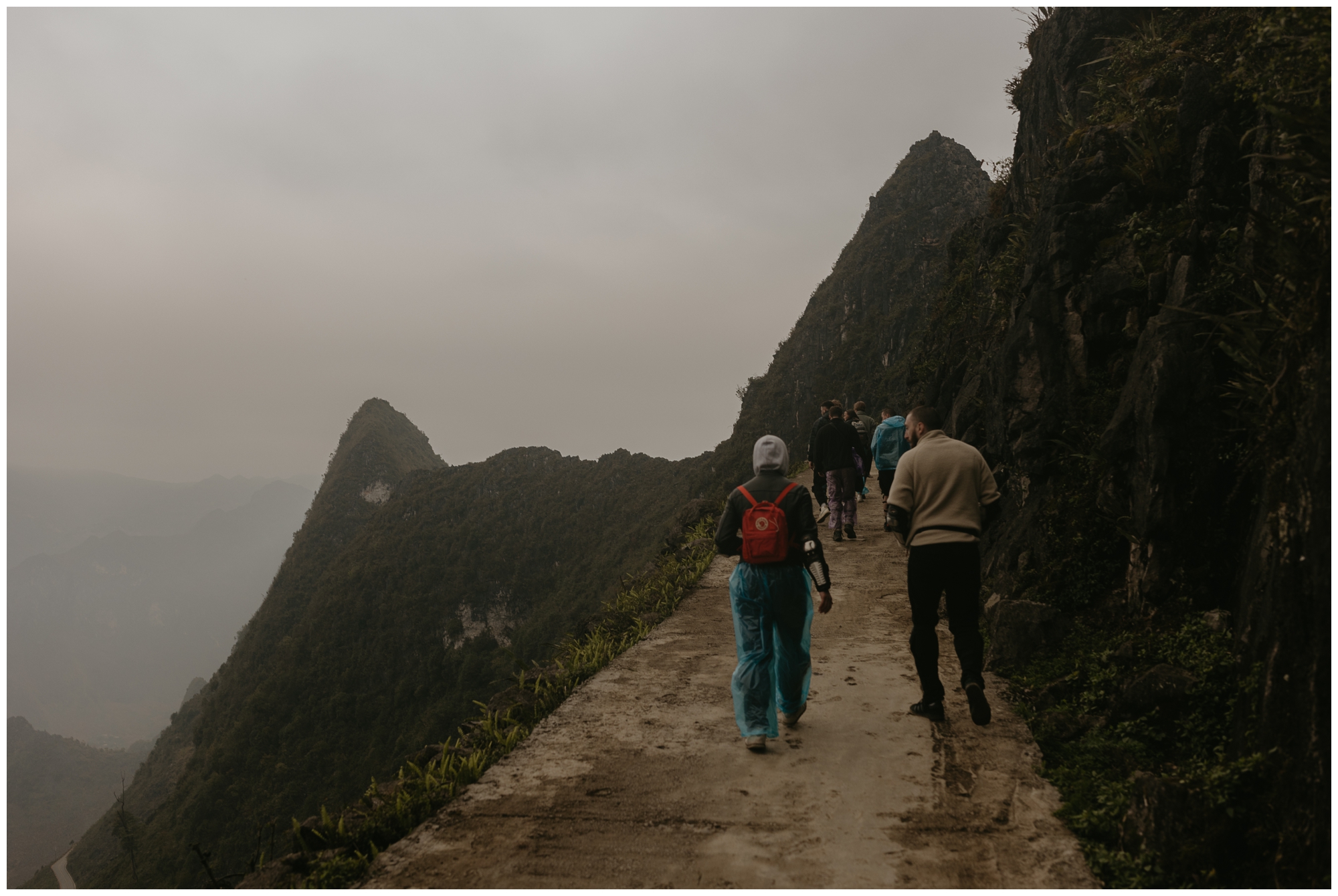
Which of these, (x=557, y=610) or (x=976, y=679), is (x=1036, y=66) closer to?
(x=976, y=679)

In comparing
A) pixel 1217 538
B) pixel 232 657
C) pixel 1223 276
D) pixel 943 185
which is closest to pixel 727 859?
pixel 1217 538

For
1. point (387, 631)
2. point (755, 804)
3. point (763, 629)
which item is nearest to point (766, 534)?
point (763, 629)

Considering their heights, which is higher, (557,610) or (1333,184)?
(1333,184)

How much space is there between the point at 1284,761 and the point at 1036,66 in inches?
466

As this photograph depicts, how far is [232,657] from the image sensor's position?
77.1m

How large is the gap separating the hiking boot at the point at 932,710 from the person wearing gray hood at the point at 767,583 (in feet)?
3.01

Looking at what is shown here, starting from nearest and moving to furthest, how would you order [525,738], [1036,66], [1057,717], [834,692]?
[1057,717] → [525,738] → [834,692] → [1036,66]

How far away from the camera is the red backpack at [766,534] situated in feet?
14.0

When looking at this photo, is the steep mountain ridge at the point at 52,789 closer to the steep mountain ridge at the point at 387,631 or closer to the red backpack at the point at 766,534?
the steep mountain ridge at the point at 387,631

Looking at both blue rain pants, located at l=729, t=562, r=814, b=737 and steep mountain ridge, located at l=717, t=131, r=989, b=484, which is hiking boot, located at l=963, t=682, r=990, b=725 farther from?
steep mountain ridge, located at l=717, t=131, r=989, b=484

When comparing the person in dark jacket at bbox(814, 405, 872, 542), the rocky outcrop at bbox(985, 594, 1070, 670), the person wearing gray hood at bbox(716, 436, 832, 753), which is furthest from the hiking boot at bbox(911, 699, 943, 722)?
the person in dark jacket at bbox(814, 405, 872, 542)

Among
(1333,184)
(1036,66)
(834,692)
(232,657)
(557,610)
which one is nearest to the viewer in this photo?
(1333,184)

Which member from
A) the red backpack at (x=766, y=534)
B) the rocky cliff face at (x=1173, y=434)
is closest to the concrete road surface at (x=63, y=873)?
the red backpack at (x=766, y=534)

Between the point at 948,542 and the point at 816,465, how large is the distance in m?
5.70
